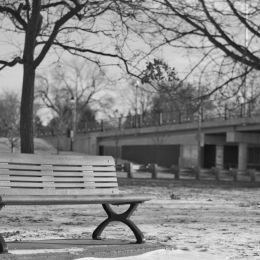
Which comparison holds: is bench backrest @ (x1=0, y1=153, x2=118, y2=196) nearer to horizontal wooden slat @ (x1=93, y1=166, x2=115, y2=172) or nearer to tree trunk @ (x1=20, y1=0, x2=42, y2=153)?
horizontal wooden slat @ (x1=93, y1=166, x2=115, y2=172)

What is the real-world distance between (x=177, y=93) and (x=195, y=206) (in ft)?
18.7

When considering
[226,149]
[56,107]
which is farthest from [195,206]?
[56,107]

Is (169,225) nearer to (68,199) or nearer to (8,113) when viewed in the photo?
(68,199)

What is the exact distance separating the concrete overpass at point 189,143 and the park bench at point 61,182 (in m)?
46.8

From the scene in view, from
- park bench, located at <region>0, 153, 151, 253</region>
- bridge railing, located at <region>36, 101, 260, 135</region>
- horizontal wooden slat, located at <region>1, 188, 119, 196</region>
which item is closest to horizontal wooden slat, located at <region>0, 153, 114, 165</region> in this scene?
park bench, located at <region>0, 153, 151, 253</region>

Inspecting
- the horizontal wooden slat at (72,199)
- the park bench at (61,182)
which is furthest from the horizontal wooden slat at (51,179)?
the horizontal wooden slat at (72,199)

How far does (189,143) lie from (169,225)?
59.8 metres

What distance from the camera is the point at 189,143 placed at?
2702 inches

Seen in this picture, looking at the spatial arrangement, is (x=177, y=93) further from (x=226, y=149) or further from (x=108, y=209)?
(x=226, y=149)

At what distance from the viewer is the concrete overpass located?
61.2 meters

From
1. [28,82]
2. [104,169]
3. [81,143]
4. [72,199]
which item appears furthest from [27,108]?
[81,143]

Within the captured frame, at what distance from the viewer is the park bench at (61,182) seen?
20.7 ft

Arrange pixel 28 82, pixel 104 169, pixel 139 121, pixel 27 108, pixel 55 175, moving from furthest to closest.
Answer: pixel 139 121 < pixel 28 82 < pixel 27 108 < pixel 104 169 < pixel 55 175

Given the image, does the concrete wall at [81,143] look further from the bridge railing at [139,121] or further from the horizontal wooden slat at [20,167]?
the horizontal wooden slat at [20,167]
